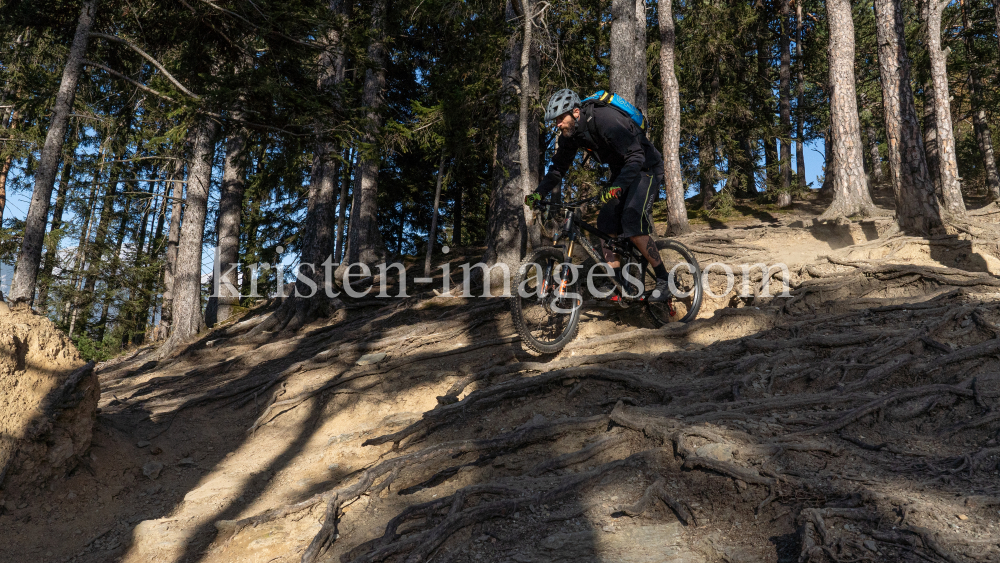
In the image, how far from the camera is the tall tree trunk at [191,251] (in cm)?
1292

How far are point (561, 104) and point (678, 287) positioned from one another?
278 centimetres

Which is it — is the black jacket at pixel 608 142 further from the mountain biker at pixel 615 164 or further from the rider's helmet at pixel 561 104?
the rider's helmet at pixel 561 104

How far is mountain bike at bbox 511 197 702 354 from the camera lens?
18.1 feet

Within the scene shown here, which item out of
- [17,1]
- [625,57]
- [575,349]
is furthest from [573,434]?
[17,1]

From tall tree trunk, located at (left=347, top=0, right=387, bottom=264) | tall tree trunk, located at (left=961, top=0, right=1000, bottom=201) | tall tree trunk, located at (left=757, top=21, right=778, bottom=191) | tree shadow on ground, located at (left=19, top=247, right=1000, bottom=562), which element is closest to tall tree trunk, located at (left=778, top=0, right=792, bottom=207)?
tall tree trunk, located at (left=757, top=21, right=778, bottom=191)

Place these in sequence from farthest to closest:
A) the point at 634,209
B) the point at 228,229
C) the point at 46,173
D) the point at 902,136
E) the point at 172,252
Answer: the point at 172,252 → the point at 228,229 → the point at 902,136 → the point at 46,173 → the point at 634,209

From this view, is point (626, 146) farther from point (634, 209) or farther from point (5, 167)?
point (5, 167)

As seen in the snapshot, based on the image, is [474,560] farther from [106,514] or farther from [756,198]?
[756,198]

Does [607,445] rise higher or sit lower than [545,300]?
lower

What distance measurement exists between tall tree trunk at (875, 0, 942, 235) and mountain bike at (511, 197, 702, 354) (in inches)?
184

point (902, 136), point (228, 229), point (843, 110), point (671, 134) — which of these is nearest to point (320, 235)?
point (228, 229)

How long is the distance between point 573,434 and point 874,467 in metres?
1.93

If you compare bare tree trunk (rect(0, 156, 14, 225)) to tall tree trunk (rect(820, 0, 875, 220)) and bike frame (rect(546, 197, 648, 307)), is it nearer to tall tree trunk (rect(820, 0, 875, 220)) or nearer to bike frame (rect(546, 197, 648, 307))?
bike frame (rect(546, 197, 648, 307))

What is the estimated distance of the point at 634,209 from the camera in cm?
574
